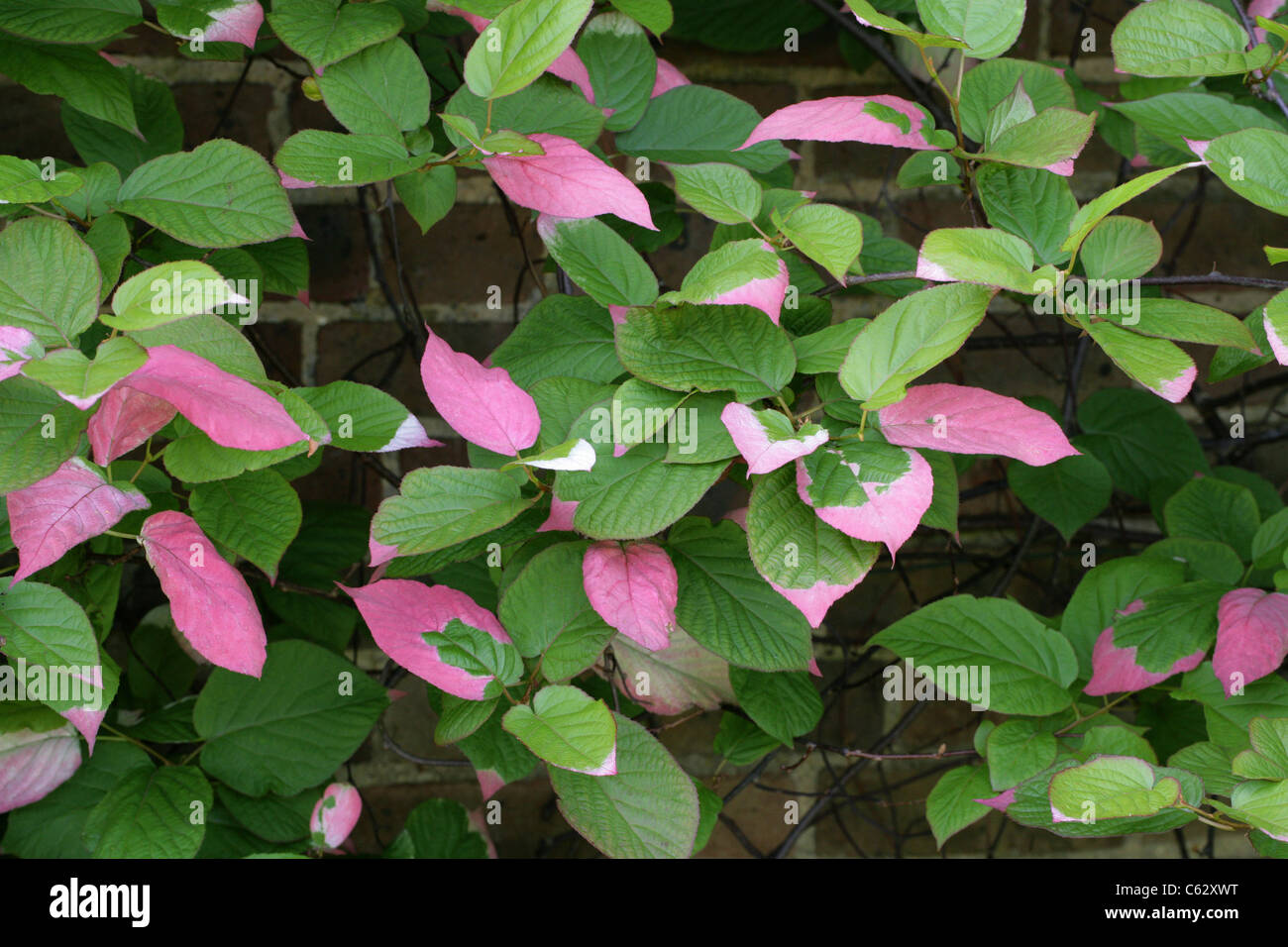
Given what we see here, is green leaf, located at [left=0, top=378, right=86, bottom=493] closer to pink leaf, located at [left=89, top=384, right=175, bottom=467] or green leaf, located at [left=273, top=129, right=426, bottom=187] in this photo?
pink leaf, located at [left=89, top=384, right=175, bottom=467]

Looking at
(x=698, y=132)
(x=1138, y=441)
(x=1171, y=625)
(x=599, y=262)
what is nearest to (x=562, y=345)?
(x=599, y=262)

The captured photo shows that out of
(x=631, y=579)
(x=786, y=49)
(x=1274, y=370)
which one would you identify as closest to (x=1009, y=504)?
(x=1274, y=370)

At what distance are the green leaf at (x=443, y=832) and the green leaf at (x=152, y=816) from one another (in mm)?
140

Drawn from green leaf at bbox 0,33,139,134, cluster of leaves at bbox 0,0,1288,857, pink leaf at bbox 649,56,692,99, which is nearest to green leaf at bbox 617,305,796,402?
cluster of leaves at bbox 0,0,1288,857

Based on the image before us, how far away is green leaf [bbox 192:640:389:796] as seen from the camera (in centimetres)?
58

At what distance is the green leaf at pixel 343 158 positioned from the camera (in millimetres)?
441

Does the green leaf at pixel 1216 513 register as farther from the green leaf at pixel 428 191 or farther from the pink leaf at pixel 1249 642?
the green leaf at pixel 428 191

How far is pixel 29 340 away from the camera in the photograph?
385 millimetres

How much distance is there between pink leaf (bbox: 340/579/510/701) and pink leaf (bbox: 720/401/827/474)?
15 cm

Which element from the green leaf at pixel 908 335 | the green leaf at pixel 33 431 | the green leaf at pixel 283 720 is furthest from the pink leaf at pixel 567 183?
the green leaf at pixel 283 720

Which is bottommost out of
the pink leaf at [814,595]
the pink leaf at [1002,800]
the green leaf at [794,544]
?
the pink leaf at [1002,800]

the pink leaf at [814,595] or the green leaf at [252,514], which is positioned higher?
the pink leaf at [814,595]

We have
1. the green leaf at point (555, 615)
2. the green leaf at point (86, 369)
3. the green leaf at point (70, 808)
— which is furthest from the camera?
the green leaf at point (70, 808)
